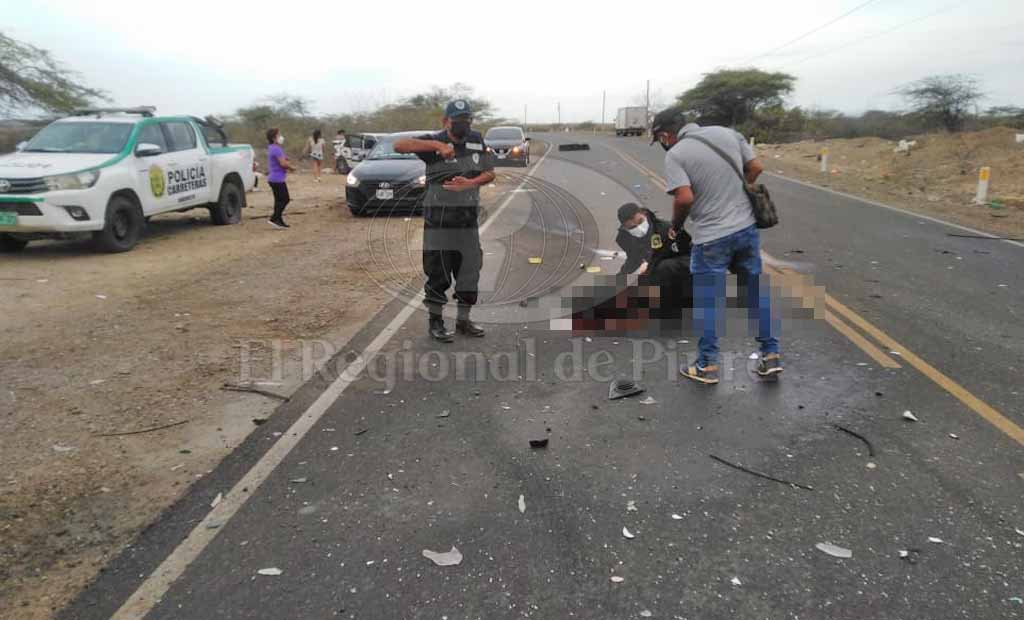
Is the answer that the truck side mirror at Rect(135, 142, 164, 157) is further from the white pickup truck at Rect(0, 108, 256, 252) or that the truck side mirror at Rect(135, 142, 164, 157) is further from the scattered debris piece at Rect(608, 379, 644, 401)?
the scattered debris piece at Rect(608, 379, 644, 401)

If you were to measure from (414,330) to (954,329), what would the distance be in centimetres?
494

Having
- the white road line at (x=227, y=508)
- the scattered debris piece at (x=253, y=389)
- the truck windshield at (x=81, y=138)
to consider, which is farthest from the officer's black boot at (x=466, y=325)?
the truck windshield at (x=81, y=138)

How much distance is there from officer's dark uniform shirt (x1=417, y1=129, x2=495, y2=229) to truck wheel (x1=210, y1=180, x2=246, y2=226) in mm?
8500

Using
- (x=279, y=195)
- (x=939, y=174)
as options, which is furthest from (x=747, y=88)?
(x=279, y=195)

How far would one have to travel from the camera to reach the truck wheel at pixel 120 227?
978cm

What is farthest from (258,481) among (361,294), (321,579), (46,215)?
(46,215)

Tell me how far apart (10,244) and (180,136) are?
10.1 ft

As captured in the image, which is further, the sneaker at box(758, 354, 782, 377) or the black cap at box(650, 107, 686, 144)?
the sneaker at box(758, 354, 782, 377)

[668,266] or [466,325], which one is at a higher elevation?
[668,266]

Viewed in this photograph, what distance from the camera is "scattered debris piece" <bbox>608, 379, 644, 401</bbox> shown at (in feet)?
15.8

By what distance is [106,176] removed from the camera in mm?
9547

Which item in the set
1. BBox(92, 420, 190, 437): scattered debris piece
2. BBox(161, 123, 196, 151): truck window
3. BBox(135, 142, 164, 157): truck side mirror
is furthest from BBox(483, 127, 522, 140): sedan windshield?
BBox(92, 420, 190, 437): scattered debris piece

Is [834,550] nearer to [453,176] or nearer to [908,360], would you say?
[908,360]

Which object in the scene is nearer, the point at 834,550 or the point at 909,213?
the point at 834,550
